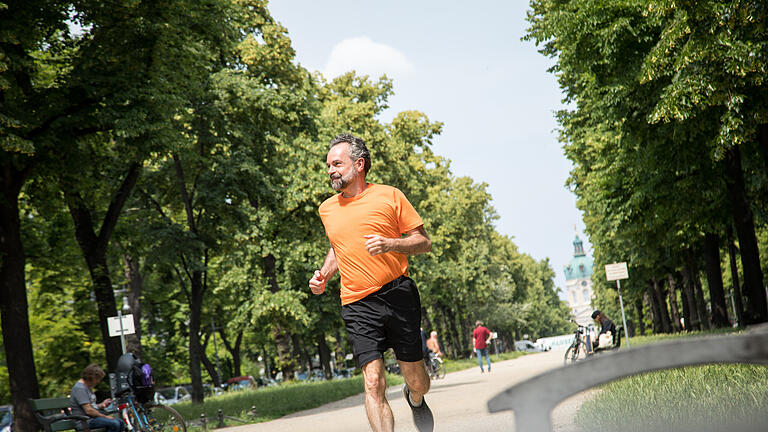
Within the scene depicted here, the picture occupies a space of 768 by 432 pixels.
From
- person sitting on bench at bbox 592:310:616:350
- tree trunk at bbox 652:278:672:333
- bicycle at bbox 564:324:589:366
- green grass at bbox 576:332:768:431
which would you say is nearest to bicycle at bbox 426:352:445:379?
bicycle at bbox 564:324:589:366

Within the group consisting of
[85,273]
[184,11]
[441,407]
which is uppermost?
[184,11]

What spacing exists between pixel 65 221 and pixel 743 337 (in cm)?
2190

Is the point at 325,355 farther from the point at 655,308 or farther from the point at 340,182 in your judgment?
the point at 340,182

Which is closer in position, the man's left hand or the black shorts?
the man's left hand

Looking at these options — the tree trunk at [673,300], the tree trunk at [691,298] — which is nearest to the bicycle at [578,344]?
the tree trunk at [691,298]

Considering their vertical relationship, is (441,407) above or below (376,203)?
below

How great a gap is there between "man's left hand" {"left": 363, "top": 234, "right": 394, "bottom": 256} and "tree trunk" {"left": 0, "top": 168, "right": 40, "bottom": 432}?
1216cm

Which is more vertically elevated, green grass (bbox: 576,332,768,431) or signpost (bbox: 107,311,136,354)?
signpost (bbox: 107,311,136,354)

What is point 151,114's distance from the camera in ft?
51.0

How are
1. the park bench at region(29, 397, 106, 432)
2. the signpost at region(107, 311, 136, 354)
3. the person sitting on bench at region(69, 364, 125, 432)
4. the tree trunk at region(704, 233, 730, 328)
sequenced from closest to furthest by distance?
the park bench at region(29, 397, 106, 432) → the person sitting on bench at region(69, 364, 125, 432) → the signpost at region(107, 311, 136, 354) → the tree trunk at region(704, 233, 730, 328)

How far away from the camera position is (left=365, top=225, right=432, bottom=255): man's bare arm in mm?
4746

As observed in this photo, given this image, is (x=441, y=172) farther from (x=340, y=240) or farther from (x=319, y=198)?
(x=340, y=240)

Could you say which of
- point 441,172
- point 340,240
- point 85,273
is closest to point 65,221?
point 85,273

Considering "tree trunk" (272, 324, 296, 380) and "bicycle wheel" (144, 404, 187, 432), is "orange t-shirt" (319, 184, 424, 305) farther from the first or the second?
"tree trunk" (272, 324, 296, 380)
